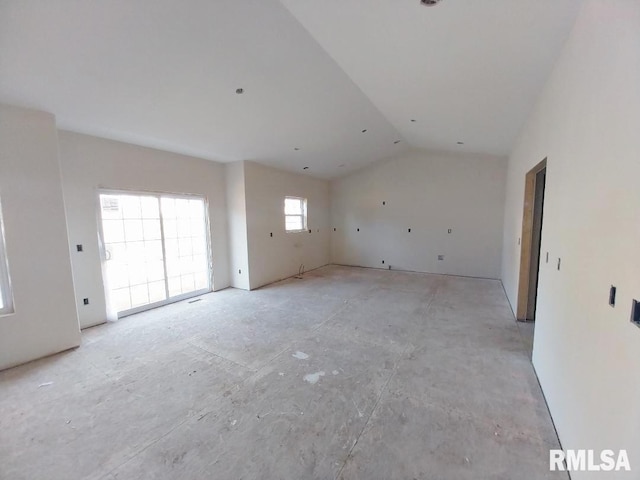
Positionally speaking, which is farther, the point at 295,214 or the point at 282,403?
the point at 295,214

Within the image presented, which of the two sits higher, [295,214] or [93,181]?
[93,181]

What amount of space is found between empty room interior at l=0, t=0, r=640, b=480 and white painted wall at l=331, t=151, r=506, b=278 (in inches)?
48.3

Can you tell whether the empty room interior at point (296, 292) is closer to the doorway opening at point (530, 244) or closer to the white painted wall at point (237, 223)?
the doorway opening at point (530, 244)

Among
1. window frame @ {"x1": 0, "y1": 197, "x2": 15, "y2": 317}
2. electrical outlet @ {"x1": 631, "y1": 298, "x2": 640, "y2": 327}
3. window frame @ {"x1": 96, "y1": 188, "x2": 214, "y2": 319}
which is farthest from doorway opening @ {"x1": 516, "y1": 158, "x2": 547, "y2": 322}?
window frame @ {"x1": 0, "y1": 197, "x2": 15, "y2": 317}

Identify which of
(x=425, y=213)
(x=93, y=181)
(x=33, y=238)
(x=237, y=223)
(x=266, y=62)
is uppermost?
(x=266, y=62)

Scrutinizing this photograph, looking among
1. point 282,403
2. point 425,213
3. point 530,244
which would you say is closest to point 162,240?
point 282,403

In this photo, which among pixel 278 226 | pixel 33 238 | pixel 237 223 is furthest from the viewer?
A: pixel 278 226

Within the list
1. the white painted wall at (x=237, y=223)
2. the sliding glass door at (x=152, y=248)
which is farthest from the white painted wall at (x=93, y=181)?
the white painted wall at (x=237, y=223)

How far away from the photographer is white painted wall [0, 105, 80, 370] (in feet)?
8.60

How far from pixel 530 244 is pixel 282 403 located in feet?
12.2

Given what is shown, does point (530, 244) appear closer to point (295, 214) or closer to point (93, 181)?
point (295, 214)

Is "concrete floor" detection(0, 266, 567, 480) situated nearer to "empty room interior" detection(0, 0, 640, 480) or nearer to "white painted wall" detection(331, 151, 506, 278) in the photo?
"empty room interior" detection(0, 0, 640, 480)

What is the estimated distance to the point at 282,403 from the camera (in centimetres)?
212

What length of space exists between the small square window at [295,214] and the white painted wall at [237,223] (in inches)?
52.9
